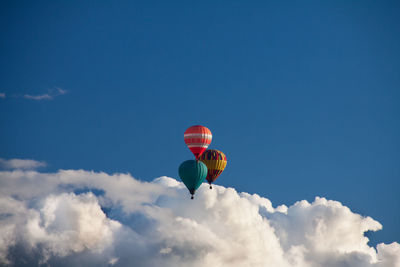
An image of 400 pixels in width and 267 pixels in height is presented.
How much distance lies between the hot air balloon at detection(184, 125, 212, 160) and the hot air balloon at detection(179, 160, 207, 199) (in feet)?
12.1

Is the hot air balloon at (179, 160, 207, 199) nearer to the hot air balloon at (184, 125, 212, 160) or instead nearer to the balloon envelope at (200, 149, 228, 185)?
the hot air balloon at (184, 125, 212, 160)

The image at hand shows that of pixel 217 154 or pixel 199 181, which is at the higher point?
pixel 217 154

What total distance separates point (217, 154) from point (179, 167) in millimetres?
11834

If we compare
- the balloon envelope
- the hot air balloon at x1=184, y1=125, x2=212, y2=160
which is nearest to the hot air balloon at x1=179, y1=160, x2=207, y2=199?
the hot air balloon at x1=184, y1=125, x2=212, y2=160

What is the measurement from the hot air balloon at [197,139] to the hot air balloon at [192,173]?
3.70m

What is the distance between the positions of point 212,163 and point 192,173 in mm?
10151

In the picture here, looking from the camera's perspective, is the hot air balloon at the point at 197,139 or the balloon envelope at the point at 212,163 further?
the balloon envelope at the point at 212,163

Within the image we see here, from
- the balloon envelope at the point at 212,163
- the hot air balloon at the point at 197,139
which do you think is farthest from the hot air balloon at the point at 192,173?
the balloon envelope at the point at 212,163

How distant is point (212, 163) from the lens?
520 ft

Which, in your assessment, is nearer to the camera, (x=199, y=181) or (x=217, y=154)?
(x=199, y=181)

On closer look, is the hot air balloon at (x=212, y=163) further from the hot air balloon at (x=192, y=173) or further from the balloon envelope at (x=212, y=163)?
the hot air balloon at (x=192, y=173)

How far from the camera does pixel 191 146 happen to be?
154 m

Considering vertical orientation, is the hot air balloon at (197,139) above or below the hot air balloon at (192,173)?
above

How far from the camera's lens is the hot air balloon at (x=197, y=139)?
15300cm
